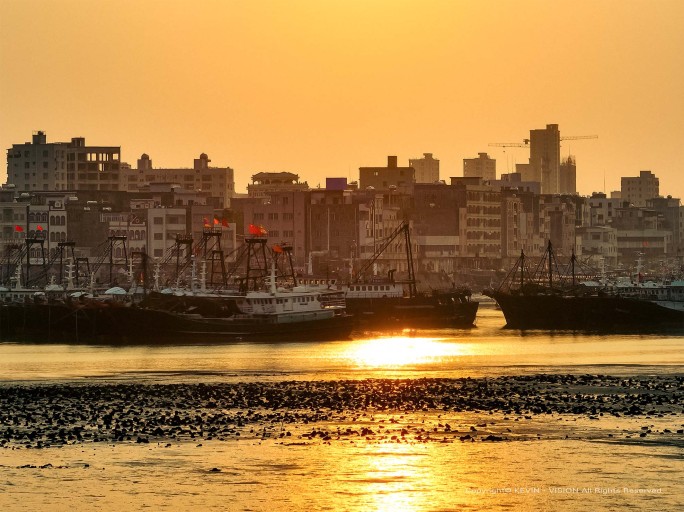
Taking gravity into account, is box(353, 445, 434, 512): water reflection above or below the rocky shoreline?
below

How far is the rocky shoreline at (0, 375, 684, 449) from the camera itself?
3233 inches

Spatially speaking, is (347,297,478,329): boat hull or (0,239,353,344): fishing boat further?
(347,297,478,329): boat hull

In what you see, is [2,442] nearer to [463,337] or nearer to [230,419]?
[230,419]

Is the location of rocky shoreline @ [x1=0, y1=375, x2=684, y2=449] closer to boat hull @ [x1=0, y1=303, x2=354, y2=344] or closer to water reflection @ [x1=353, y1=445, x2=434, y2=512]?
water reflection @ [x1=353, y1=445, x2=434, y2=512]

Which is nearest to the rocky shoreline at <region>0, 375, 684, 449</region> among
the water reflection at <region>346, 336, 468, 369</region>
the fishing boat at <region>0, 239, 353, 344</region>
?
the water reflection at <region>346, 336, 468, 369</region>

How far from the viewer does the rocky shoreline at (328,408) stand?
82125 millimetres

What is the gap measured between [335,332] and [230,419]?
83459 millimetres

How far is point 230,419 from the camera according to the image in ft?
289

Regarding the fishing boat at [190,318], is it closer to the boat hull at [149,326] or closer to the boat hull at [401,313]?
the boat hull at [149,326]

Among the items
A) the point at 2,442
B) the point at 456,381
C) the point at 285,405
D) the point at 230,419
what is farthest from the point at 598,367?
the point at 2,442

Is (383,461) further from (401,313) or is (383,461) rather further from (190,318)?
(401,313)

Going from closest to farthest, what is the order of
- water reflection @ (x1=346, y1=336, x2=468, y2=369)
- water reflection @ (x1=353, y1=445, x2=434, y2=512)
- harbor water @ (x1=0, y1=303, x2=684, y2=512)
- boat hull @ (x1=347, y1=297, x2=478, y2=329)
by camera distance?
water reflection @ (x1=353, y1=445, x2=434, y2=512) → harbor water @ (x1=0, y1=303, x2=684, y2=512) → water reflection @ (x1=346, y1=336, x2=468, y2=369) → boat hull @ (x1=347, y1=297, x2=478, y2=329)

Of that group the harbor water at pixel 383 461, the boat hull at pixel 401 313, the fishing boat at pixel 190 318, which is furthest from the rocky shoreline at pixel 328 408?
the boat hull at pixel 401 313

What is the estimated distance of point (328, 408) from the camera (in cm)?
9362
